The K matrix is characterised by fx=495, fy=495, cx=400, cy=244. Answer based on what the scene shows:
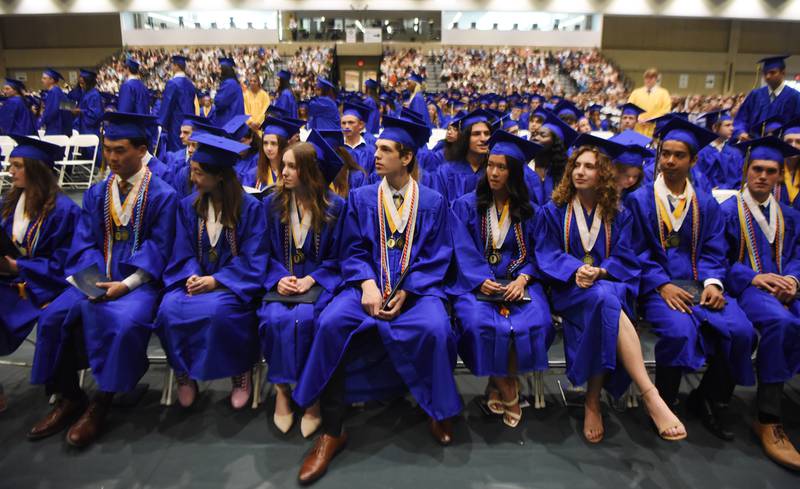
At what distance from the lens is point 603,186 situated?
294 centimetres

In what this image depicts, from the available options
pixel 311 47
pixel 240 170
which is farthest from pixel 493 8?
pixel 240 170

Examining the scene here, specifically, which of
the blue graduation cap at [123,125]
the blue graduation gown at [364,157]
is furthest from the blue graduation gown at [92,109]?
the blue graduation cap at [123,125]

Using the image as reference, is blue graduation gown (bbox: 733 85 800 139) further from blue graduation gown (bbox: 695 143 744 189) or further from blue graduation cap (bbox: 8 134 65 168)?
blue graduation cap (bbox: 8 134 65 168)

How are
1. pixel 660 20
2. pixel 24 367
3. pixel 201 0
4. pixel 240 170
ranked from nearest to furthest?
pixel 24 367, pixel 240 170, pixel 201 0, pixel 660 20

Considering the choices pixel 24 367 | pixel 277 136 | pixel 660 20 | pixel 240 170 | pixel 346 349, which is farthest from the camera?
pixel 660 20

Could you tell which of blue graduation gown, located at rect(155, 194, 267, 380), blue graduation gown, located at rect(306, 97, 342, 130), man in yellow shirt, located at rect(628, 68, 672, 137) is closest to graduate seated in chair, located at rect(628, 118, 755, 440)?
blue graduation gown, located at rect(155, 194, 267, 380)

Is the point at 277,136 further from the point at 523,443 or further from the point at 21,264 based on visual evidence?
the point at 523,443

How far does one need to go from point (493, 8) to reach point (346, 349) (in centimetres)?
2052

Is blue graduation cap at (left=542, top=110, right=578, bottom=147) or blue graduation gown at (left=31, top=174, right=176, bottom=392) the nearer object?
blue graduation gown at (left=31, top=174, right=176, bottom=392)

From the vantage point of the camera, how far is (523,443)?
2.70 metres

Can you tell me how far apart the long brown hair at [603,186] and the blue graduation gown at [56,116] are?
35.7ft

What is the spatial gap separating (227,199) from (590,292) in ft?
7.04

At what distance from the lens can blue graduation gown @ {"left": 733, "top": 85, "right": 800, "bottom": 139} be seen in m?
6.32

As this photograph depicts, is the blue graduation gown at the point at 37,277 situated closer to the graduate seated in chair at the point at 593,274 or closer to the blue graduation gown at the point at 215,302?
the blue graduation gown at the point at 215,302
